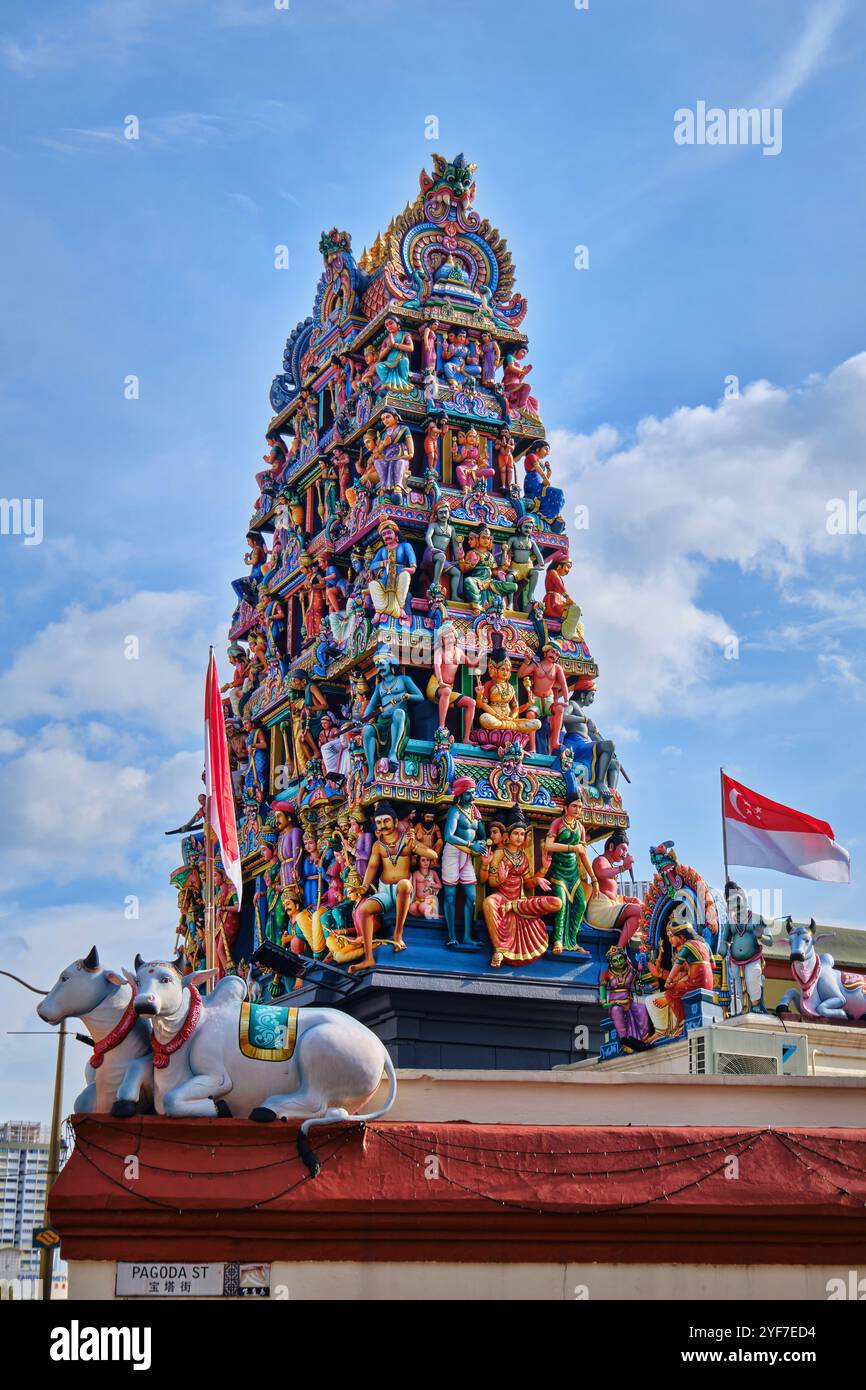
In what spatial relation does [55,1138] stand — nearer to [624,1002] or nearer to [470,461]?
[624,1002]

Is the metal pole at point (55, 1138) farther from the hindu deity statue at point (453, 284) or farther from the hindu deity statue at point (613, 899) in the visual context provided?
the hindu deity statue at point (453, 284)

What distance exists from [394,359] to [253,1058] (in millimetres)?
24928

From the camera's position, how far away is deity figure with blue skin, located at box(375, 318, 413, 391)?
3809cm

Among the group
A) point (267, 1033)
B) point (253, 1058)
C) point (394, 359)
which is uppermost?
point (394, 359)

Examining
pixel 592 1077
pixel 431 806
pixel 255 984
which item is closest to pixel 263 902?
pixel 255 984

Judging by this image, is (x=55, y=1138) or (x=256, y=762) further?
(x=256, y=762)

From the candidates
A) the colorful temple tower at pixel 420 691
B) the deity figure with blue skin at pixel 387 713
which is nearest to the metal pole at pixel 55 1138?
the colorful temple tower at pixel 420 691

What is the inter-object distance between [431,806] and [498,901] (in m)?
2.44

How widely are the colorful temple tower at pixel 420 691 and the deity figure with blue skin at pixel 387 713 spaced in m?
0.06

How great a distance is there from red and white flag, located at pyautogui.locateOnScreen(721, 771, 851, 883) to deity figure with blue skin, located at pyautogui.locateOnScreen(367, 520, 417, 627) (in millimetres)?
10374

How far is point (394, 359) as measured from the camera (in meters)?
38.3

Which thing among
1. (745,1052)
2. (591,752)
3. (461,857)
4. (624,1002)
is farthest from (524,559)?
(745,1052)

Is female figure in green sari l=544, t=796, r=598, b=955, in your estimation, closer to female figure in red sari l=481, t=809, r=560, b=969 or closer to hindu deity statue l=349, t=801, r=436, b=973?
female figure in red sari l=481, t=809, r=560, b=969

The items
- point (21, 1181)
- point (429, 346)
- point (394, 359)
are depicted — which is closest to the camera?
point (394, 359)
